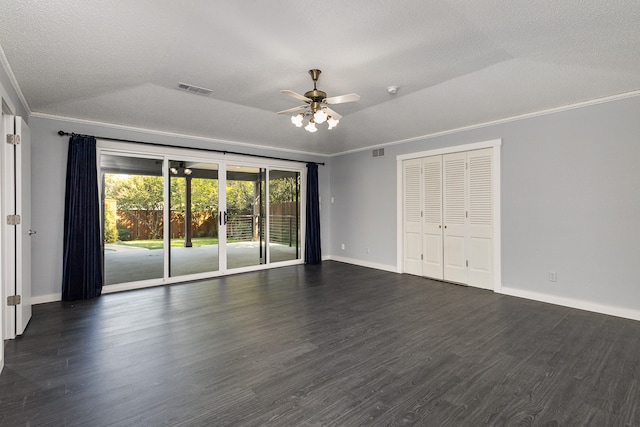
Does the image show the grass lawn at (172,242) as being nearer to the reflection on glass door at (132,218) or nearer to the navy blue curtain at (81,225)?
the reflection on glass door at (132,218)

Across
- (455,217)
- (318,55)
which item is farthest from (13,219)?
(455,217)

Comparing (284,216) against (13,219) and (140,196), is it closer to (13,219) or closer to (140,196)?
(140,196)

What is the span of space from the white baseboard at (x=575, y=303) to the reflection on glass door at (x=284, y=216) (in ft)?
13.6

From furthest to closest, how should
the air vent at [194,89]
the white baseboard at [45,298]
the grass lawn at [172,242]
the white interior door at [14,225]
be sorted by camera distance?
the grass lawn at [172,242]
the white baseboard at [45,298]
the air vent at [194,89]
the white interior door at [14,225]

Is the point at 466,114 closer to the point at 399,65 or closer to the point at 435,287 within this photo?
the point at 399,65

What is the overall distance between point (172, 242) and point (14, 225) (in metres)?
2.33

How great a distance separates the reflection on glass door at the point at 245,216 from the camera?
600cm

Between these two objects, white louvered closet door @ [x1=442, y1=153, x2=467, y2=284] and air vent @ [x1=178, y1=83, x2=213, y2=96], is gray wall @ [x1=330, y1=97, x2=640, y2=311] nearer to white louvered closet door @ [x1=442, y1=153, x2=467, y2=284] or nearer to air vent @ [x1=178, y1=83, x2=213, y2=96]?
white louvered closet door @ [x1=442, y1=153, x2=467, y2=284]

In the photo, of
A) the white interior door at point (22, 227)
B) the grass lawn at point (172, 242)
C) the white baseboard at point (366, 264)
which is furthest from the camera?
the white baseboard at point (366, 264)

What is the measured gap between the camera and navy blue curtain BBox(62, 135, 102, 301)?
4262 millimetres

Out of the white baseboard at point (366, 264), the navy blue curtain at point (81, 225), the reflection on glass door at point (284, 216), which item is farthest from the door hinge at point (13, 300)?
the white baseboard at point (366, 264)

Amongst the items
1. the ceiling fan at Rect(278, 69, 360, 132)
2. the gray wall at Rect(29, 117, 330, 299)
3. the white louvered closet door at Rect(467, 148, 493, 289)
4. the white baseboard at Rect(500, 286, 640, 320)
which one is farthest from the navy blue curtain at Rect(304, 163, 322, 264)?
the gray wall at Rect(29, 117, 330, 299)

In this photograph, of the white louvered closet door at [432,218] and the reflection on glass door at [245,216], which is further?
the reflection on glass door at [245,216]

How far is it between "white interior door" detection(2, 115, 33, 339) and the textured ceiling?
0.70 meters
